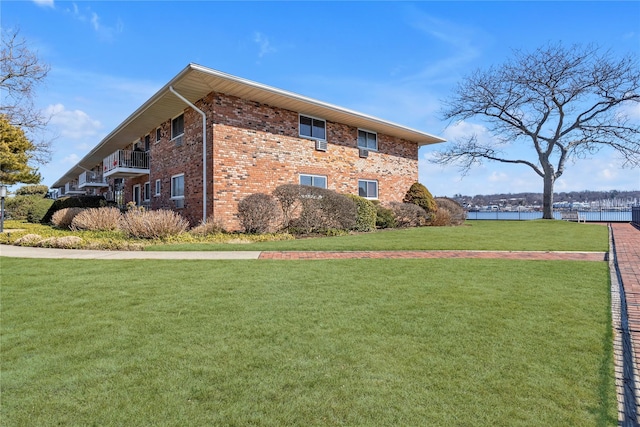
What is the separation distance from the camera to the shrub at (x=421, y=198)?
64.7ft

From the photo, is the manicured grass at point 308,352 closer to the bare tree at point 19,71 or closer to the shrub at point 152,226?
the shrub at point 152,226

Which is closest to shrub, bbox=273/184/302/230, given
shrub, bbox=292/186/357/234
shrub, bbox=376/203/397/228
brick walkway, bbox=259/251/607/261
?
shrub, bbox=292/186/357/234

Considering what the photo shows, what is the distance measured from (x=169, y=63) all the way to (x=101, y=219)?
6491mm

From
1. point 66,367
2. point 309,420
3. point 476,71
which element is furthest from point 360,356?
point 476,71

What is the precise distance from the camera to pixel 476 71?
25.6m

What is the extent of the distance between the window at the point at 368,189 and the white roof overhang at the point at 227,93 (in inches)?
113

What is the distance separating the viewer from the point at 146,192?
19.9 m

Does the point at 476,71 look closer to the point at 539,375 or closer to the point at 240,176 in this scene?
the point at 240,176

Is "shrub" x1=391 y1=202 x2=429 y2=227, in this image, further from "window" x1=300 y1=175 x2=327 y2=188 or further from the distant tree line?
the distant tree line

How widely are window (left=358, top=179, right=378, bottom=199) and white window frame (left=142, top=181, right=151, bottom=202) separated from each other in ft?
36.5

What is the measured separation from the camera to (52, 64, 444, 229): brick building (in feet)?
43.1

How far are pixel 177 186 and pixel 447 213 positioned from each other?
556 inches

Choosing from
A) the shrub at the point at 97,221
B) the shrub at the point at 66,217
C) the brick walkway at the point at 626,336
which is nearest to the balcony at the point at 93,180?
the shrub at the point at 66,217

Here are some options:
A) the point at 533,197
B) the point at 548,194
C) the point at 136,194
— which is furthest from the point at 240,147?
the point at 533,197
